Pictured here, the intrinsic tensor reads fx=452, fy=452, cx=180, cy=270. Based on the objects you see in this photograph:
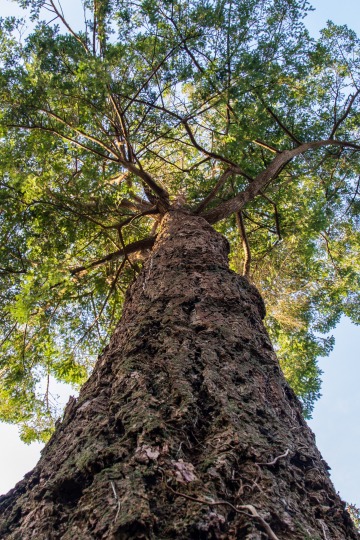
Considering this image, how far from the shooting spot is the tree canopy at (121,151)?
6.07 metres

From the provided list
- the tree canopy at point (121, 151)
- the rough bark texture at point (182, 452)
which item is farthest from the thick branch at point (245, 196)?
the rough bark texture at point (182, 452)

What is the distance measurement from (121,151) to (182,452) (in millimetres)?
5229

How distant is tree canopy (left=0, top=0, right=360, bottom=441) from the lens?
6070 millimetres

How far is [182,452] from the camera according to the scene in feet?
5.98

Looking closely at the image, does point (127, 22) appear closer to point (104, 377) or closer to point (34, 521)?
point (104, 377)

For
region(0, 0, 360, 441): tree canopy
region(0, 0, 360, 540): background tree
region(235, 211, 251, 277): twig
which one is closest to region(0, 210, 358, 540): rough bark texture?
region(0, 0, 360, 540): background tree

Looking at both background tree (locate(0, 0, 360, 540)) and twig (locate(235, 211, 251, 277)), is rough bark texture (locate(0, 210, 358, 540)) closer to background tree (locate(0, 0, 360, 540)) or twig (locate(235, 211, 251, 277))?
background tree (locate(0, 0, 360, 540))

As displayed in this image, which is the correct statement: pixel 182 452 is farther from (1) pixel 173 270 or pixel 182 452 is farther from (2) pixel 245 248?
(2) pixel 245 248

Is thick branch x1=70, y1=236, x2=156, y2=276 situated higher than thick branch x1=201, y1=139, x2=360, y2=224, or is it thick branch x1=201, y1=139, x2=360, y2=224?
thick branch x1=201, y1=139, x2=360, y2=224

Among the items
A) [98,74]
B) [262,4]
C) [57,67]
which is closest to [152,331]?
[98,74]

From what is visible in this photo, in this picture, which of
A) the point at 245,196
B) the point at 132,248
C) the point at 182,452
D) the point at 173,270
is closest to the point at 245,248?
the point at 245,196

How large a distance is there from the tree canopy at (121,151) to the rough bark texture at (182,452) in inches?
96.9

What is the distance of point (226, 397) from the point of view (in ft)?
7.23

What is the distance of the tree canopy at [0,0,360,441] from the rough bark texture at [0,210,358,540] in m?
2.46
